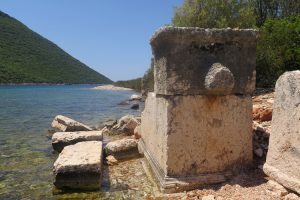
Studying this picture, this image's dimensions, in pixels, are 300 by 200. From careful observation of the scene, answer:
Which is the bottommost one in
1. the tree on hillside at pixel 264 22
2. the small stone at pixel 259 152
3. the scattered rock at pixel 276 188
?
the scattered rock at pixel 276 188

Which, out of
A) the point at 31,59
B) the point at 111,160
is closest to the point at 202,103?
the point at 111,160

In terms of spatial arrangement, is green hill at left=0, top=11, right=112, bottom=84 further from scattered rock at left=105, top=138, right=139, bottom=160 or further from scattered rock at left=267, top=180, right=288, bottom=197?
scattered rock at left=267, top=180, right=288, bottom=197

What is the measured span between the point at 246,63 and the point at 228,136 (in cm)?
103

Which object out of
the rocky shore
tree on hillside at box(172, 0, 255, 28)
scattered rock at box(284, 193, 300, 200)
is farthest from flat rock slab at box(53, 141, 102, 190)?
tree on hillside at box(172, 0, 255, 28)

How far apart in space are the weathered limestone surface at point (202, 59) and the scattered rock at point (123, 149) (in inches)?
103

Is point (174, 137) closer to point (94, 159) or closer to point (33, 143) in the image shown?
point (94, 159)

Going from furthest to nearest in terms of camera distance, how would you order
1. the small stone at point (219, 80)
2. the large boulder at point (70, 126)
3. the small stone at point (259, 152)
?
the large boulder at point (70, 126) < the small stone at point (259, 152) < the small stone at point (219, 80)

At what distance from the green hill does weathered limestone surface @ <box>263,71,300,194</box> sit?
7262 cm

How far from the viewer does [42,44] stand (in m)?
102

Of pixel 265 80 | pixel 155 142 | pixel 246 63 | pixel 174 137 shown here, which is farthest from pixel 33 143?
pixel 265 80

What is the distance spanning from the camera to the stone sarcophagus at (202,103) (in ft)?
14.3

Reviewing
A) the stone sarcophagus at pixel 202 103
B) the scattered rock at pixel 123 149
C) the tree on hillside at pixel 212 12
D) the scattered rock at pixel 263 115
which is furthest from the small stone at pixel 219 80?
the tree on hillside at pixel 212 12

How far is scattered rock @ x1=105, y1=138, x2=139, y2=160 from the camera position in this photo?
6.86 meters

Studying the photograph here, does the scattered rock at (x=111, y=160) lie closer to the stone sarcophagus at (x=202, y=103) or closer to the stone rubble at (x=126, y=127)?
the stone sarcophagus at (x=202, y=103)
